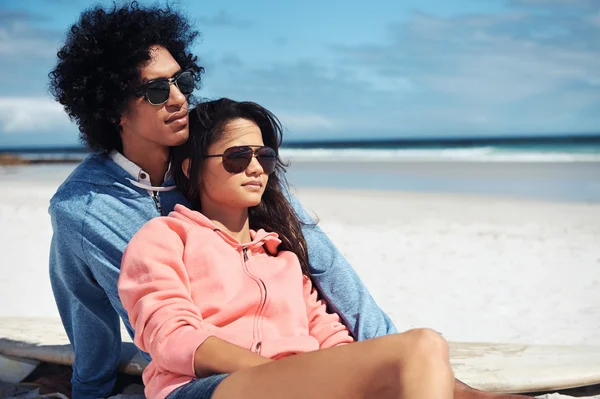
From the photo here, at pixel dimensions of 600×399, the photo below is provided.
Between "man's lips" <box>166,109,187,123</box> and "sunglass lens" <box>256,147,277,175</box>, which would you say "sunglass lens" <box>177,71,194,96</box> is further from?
"sunglass lens" <box>256,147,277,175</box>

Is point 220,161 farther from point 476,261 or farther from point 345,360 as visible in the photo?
point 476,261

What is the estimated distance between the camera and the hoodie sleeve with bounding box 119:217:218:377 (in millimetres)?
2193

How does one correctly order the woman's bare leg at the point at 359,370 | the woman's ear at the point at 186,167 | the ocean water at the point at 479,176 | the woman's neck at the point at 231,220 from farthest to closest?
the ocean water at the point at 479,176, the woman's ear at the point at 186,167, the woman's neck at the point at 231,220, the woman's bare leg at the point at 359,370

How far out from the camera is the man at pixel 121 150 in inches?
114

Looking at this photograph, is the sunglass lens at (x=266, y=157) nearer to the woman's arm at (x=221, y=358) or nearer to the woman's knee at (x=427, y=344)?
the woman's arm at (x=221, y=358)

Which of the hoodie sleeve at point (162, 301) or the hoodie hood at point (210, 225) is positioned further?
the hoodie hood at point (210, 225)

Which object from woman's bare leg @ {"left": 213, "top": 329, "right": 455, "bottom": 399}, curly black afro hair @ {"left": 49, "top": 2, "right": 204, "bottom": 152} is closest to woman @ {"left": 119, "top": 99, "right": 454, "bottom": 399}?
woman's bare leg @ {"left": 213, "top": 329, "right": 455, "bottom": 399}

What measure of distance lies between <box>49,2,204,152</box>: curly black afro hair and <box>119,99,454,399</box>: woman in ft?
1.03

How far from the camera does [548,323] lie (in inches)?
216

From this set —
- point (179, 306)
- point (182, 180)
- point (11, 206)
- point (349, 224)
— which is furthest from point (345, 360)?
point (11, 206)

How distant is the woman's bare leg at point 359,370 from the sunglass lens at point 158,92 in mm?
1309

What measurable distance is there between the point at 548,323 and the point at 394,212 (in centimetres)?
561

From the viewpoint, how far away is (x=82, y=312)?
324 cm

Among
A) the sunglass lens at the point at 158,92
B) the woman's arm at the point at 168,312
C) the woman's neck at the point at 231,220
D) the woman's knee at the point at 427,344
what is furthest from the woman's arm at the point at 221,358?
the sunglass lens at the point at 158,92
